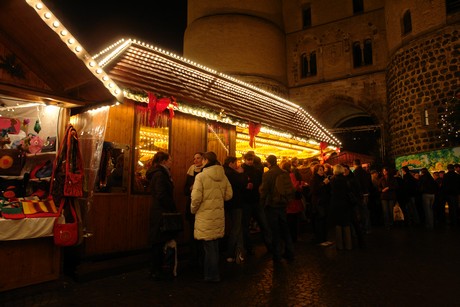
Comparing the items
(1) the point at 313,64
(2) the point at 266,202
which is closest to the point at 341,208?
(2) the point at 266,202

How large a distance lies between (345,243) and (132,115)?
5.58 m

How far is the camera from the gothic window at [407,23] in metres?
20.6

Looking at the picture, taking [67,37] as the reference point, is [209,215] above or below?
below

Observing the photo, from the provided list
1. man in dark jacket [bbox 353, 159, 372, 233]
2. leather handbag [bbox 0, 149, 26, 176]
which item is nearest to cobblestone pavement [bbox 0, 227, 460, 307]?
leather handbag [bbox 0, 149, 26, 176]

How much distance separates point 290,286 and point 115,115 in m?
4.52

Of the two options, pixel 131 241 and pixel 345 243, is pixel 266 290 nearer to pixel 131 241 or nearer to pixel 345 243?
pixel 131 241

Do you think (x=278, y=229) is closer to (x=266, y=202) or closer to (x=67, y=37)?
(x=266, y=202)

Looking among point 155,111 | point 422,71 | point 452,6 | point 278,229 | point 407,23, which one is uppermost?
point 407,23

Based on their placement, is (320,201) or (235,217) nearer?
(235,217)

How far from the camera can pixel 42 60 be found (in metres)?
5.29

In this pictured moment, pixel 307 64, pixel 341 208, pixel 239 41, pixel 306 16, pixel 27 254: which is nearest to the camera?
pixel 27 254

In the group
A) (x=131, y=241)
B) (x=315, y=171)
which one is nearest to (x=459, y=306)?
(x=315, y=171)

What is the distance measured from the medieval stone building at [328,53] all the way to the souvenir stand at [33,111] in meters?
18.8

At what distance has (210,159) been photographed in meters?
5.85
